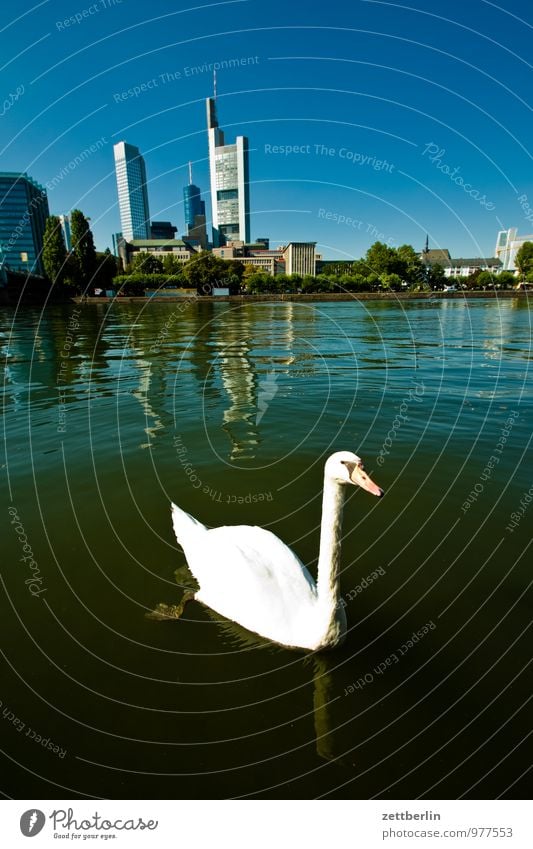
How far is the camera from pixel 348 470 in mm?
4035

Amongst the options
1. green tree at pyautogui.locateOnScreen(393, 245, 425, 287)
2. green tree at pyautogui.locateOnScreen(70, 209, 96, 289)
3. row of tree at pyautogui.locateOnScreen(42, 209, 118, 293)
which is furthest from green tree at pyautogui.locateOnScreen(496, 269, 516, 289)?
green tree at pyautogui.locateOnScreen(70, 209, 96, 289)

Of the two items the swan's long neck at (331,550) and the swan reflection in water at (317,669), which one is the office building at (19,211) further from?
the swan's long neck at (331,550)

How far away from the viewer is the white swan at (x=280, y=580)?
4379 mm

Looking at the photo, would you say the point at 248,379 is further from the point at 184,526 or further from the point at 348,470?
the point at 348,470

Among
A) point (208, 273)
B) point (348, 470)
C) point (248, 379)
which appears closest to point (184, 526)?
point (348, 470)

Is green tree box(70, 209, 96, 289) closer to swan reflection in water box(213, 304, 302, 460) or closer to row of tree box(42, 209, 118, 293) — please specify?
row of tree box(42, 209, 118, 293)

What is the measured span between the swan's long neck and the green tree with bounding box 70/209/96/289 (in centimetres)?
9957

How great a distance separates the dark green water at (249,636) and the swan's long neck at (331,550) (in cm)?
96

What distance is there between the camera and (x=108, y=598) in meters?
5.74

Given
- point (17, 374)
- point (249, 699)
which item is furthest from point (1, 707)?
point (17, 374)

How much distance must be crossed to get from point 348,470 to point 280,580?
5.99 feet

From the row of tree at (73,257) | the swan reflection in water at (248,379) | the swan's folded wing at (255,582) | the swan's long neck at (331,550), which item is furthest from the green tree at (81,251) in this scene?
the swan's long neck at (331,550)

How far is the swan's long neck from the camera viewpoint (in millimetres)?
4375

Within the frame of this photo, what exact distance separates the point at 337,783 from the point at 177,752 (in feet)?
5.12
